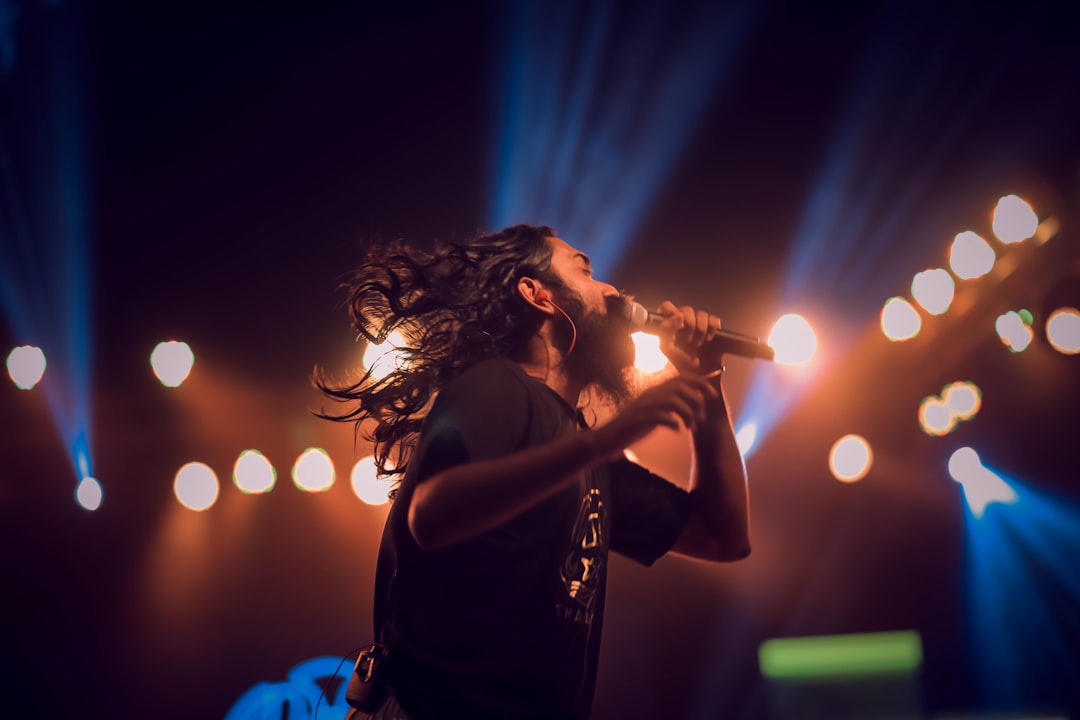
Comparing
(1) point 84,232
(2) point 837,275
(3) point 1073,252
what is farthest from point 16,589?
(3) point 1073,252

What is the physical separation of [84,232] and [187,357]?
1.19m

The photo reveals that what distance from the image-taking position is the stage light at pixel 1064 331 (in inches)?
154

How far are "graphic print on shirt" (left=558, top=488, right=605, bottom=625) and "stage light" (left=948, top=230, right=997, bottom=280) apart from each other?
3.68 metres

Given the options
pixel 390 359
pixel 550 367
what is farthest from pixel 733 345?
pixel 390 359

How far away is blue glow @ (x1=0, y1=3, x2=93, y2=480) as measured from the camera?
452 cm

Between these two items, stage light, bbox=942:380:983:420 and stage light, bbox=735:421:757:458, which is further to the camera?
stage light, bbox=735:421:757:458

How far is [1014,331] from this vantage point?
4.27 metres

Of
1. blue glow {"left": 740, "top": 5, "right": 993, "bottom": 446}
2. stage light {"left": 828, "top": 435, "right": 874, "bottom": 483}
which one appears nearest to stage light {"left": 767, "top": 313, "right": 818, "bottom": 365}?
blue glow {"left": 740, "top": 5, "right": 993, "bottom": 446}

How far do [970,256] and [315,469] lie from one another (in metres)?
4.79

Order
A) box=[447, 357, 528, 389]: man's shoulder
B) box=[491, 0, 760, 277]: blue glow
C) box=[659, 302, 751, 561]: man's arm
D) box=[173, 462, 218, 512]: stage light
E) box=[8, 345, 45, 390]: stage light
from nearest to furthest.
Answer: box=[447, 357, 528, 389]: man's shoulder, box=[659, 302, 751, 561]: man's arm, box=[491, 0, 760, 277]: blue glow, box=[8, 345, 45, 390]: stage light, box=[173, 462, 218, 512]: stage light

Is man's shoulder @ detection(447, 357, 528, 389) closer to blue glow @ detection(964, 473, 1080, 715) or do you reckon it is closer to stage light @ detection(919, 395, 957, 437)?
stage light @ detection(919, 395, 957, 437)

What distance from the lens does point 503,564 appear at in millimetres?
1438

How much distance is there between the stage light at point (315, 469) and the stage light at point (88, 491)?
1.51 metres

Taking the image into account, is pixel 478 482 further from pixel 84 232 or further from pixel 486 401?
pixel 84 232
